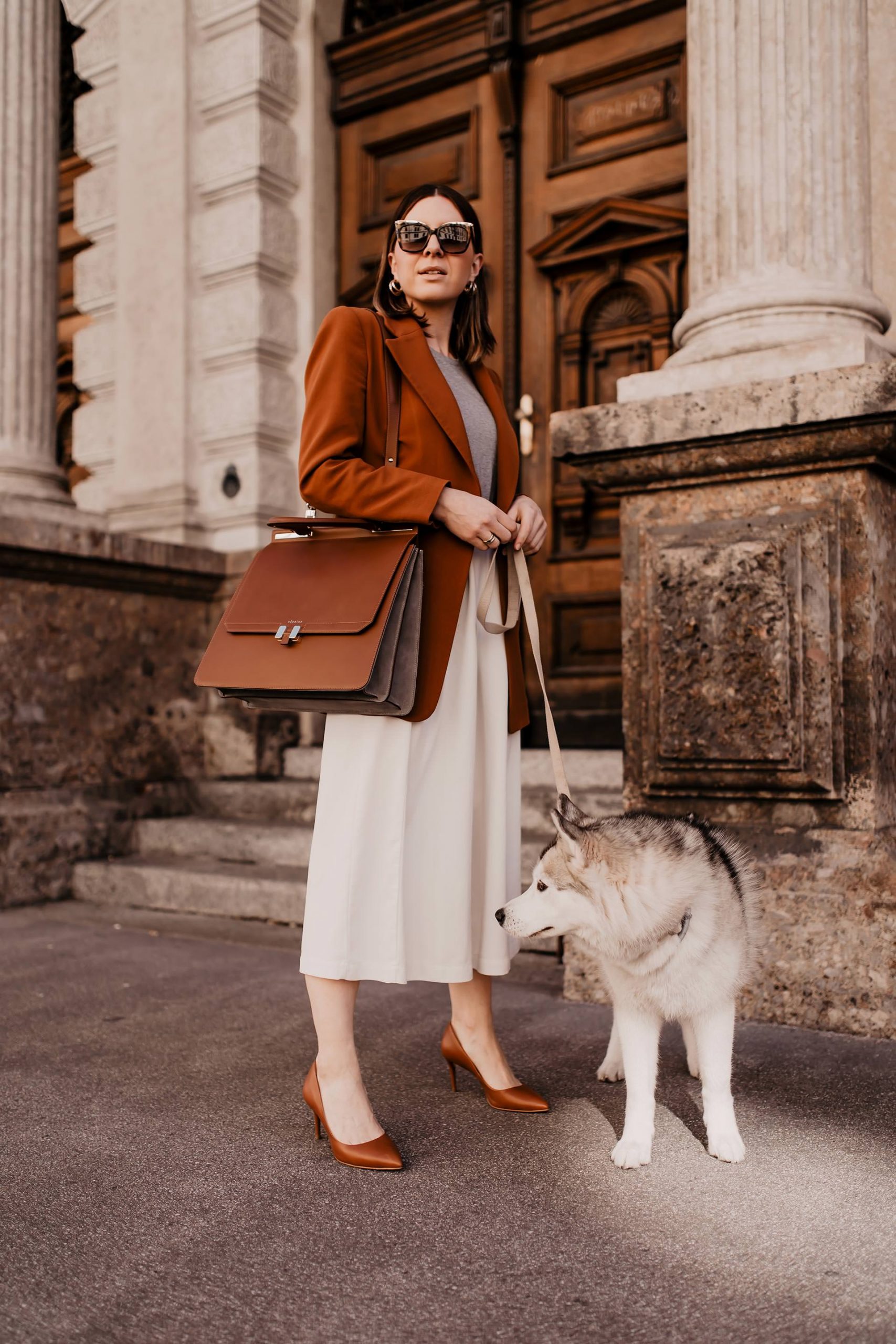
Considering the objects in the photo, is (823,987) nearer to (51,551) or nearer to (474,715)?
(474,715)

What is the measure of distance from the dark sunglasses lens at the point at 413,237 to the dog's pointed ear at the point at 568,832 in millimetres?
1243

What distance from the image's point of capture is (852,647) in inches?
122

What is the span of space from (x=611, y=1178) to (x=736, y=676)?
1.56 meters

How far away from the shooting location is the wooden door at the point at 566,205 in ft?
17.5

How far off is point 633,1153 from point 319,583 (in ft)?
4.15

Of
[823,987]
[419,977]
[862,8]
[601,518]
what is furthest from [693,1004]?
[601,518]

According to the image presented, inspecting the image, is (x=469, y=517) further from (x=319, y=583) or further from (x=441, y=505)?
(x=319, y=583)

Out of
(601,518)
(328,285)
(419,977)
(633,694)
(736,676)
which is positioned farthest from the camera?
(328,285)

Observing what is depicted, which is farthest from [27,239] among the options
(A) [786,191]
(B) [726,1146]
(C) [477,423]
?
(B) [726,1146]

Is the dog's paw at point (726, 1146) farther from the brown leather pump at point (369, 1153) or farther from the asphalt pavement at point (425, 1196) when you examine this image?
the brown leather pump at point (369, 1153)

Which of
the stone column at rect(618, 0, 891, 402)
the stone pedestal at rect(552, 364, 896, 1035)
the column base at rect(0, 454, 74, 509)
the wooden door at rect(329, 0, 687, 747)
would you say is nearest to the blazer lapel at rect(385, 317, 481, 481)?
the stone pedestal at rect(552, 364, 896, 1035)

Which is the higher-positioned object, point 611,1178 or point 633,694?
point 633,694

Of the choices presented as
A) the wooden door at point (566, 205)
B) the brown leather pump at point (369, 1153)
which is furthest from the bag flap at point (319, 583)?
the wooden door at point (566, 205)

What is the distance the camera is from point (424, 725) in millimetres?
2320
